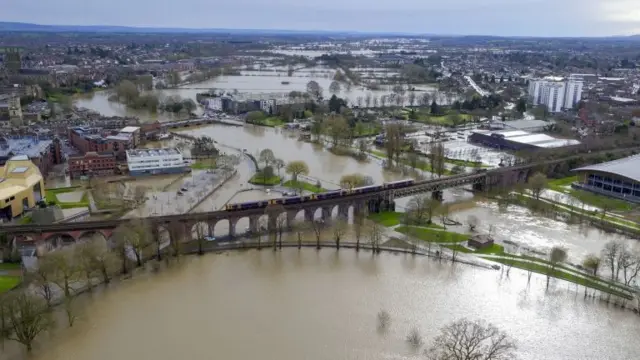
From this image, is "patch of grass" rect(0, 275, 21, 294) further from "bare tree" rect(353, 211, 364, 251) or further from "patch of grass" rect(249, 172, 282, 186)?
"patch of grass" rect(249, 172, 282, 186)

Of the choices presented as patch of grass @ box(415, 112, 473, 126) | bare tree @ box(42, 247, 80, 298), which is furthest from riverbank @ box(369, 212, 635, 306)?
patch of grass @ box(415, 112, 473, 126)

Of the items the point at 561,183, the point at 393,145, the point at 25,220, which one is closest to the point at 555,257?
the point at 561,183

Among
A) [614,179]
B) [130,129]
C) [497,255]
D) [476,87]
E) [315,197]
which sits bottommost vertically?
[497,255]

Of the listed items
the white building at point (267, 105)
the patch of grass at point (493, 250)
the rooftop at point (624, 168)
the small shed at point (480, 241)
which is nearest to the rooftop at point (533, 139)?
the rooftop at point (624, 168)

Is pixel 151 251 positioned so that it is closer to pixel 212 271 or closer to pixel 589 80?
pixel 212 271

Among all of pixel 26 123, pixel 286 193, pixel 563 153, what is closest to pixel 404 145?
pixel 563 153

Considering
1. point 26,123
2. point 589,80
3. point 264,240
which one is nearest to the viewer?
point 264,240

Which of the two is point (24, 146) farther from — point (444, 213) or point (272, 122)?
point (444, 213)
